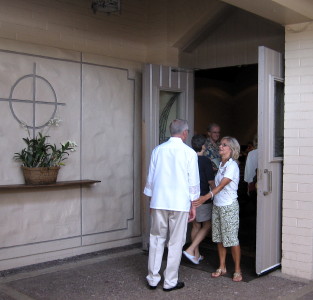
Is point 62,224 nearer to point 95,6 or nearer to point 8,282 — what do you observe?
point 8,282

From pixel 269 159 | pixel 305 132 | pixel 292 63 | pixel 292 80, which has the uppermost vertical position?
pixel 292 63

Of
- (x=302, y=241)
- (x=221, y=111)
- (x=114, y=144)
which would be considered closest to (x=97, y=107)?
(x=114, y=144)

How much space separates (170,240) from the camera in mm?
4566

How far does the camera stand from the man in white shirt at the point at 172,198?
14.8ft

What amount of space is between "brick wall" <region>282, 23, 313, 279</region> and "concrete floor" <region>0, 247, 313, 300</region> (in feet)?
0.91

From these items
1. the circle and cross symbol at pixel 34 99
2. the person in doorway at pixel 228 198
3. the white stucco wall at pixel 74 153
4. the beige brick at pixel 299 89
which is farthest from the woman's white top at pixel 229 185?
the circle and cross symbol at pixel 34 99

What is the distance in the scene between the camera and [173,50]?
6609mm

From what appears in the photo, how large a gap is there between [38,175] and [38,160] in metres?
0.18

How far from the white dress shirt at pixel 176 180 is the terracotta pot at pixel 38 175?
1.34 metres

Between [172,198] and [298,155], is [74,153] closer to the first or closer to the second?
[172,198]

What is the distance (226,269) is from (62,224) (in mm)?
1980

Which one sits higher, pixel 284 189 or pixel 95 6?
pixel 95 6

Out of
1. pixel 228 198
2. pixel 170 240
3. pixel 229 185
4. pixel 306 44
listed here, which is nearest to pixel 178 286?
pixel 170 240

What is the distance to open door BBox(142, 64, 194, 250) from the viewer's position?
6008 millimetres
